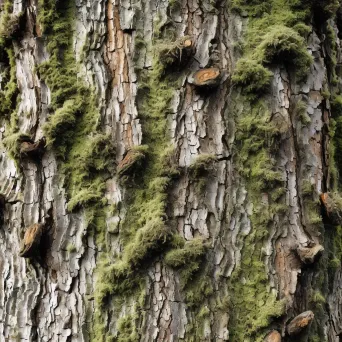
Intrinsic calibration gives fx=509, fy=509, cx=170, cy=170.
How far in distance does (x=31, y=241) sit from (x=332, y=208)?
1073 mm

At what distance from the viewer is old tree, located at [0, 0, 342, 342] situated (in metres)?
1.71

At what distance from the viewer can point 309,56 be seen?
6.43 feet

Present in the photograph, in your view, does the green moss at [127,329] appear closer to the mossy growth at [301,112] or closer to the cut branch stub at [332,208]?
the cut branch stub at [332,208]

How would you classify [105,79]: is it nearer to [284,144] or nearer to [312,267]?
[284,144]

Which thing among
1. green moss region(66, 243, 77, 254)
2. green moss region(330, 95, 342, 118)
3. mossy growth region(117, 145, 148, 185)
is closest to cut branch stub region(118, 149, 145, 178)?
mossy growth region(117, 145, 148, 185)

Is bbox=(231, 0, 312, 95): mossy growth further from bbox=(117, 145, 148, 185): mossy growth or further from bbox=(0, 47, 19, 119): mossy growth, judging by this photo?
bbox=(0, 47, 19, 119): mossy growth

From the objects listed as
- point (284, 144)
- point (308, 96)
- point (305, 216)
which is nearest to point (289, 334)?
point (305, 216)

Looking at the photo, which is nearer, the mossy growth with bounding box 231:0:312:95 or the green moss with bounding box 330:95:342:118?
the mossy growth with bounding box 231:0:312:95

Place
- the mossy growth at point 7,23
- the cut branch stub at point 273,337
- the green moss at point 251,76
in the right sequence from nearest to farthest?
the cut branch stub at point 273,337
the green moss at point 251,76
the mossy growth at point 7,23

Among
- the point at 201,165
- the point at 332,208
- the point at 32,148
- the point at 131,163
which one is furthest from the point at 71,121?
the point at 332,208

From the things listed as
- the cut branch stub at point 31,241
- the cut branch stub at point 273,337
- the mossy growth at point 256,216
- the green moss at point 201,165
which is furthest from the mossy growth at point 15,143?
the cut branch stub at point 273,337

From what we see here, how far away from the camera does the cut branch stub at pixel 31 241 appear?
1.76 m

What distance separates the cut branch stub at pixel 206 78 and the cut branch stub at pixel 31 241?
2.47 feet

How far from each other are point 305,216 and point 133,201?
0.62 metres
